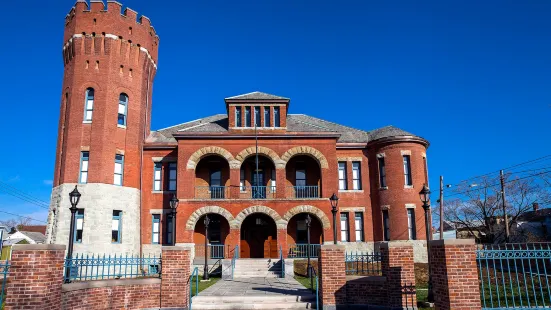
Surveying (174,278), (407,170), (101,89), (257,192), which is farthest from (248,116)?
(174,278)

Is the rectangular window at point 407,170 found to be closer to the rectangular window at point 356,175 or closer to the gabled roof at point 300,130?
the gabled roof at point 300,130

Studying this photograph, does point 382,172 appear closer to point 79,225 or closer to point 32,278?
point 79,225

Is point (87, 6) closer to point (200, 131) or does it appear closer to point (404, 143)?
point (200, 131)

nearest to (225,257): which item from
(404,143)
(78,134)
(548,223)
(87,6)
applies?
(78,134)

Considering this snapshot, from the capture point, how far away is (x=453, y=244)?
9656 mm

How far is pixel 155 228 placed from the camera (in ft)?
90.6

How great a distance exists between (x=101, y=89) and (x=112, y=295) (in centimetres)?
1843

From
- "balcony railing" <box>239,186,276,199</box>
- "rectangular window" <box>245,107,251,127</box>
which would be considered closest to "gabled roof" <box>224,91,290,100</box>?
"rectangular window" <box>245,107,251,127</box>

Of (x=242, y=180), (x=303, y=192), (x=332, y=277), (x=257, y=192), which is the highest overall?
(x=242, y=180)

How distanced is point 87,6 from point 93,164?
11148 millimetres

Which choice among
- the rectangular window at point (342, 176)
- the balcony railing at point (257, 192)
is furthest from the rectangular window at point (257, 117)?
the rectangular window at point (342, 176)

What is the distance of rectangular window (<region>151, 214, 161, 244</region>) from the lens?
89.8ft

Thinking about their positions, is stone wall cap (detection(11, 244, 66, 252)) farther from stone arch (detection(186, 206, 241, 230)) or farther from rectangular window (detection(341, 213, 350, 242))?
rectangular window (detection(341, 213, 350, 242))

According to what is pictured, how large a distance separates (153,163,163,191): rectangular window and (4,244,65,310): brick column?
1880 cm
